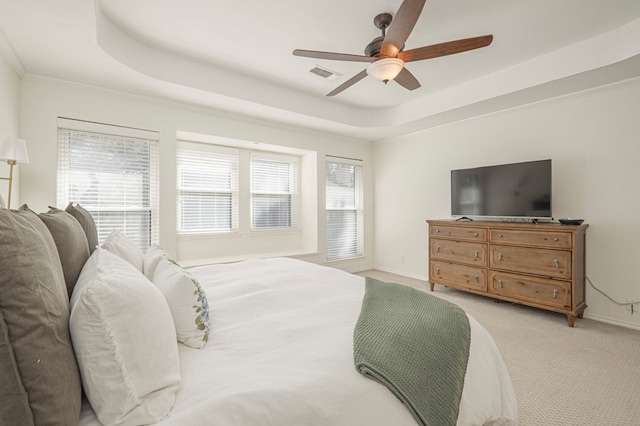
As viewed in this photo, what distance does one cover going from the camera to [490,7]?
7.75 feet

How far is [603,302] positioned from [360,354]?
3672 millimetres

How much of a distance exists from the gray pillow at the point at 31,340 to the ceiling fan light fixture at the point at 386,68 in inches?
87.6

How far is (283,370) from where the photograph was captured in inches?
38.8

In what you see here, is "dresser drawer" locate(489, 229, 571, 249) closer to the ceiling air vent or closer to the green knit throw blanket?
the green knit throw blanket

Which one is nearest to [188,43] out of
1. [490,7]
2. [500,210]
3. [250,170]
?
[250,170]

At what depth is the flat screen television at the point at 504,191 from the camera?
3.34m

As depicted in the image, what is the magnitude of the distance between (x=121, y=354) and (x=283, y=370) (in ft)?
1.57

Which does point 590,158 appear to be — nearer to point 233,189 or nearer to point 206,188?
point 233,189

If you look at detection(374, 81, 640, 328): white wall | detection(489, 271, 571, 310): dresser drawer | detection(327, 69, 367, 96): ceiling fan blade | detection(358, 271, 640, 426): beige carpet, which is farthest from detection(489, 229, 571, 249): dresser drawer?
detection(327, 69, 367, 96): ceiling fan blade

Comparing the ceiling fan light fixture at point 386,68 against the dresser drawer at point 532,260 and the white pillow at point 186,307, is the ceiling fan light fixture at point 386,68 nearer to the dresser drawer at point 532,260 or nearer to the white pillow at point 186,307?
the white pillow at point 186,307

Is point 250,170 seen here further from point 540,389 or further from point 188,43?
point 540,389

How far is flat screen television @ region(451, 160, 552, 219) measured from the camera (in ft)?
11.0

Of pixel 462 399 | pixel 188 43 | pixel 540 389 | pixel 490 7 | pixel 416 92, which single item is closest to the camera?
pixel 462 399

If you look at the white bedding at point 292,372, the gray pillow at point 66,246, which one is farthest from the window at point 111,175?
the gray pillow at point 66,246
